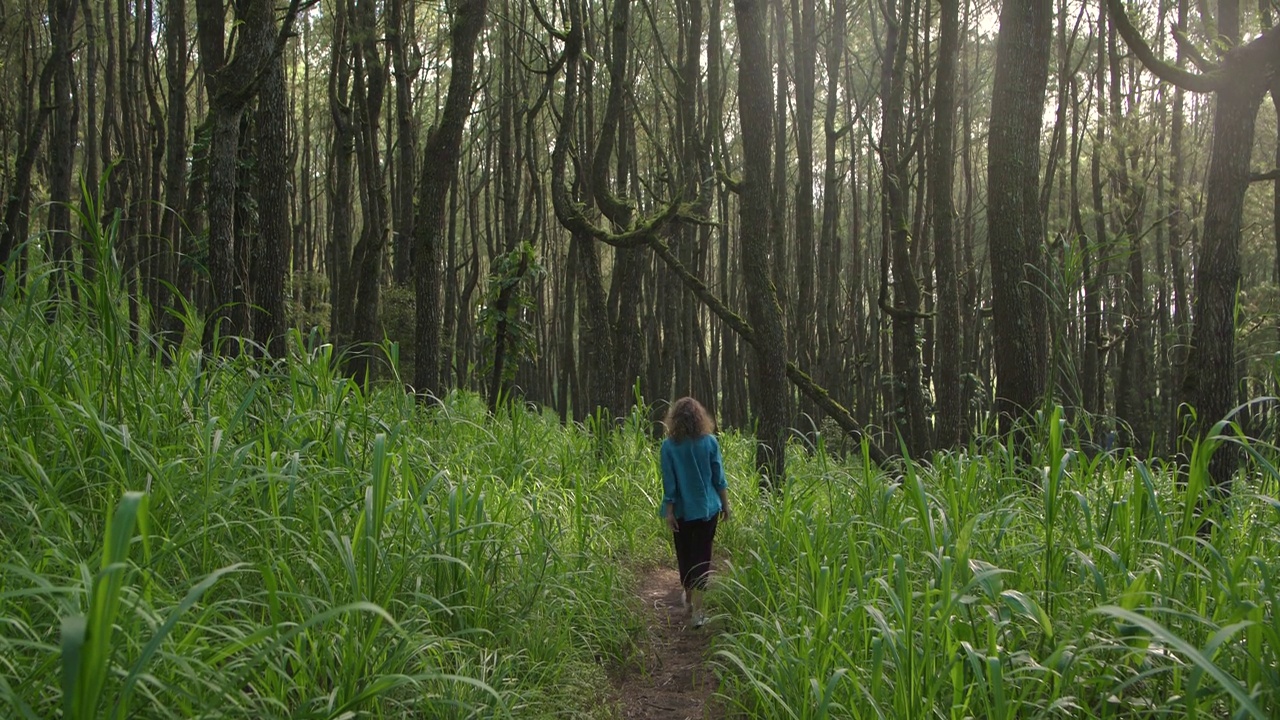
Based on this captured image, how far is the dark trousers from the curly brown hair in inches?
21.6

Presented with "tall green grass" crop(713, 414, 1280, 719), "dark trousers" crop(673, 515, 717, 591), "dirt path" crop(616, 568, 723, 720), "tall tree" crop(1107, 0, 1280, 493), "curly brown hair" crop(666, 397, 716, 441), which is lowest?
"dirt path" crop(616, 568, 723, 720)

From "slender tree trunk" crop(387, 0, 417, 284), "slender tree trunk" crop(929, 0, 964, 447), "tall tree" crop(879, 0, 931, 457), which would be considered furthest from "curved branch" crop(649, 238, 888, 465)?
"slender tree trunk" crop(387, 0, 417, 284)

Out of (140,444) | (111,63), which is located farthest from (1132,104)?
(111,63)

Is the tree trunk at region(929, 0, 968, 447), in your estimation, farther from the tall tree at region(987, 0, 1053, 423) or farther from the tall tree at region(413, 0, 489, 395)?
the tall tree at region(413, 0, 489, 395)

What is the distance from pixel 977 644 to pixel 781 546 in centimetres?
196

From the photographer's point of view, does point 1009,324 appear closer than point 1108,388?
Yes

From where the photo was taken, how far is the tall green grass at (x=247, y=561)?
2074mm

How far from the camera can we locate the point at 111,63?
1579cm

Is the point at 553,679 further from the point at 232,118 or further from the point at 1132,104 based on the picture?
the point at 1132,104

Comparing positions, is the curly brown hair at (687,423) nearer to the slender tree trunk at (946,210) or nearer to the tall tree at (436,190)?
the tall tree at (436,190)

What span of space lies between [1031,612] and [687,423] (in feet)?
9.77

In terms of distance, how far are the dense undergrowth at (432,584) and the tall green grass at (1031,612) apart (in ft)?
0.05

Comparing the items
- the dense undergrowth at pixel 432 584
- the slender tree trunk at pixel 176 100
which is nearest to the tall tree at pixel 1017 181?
the dense undergrowth at pixel 432 584

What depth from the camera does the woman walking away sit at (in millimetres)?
5332
